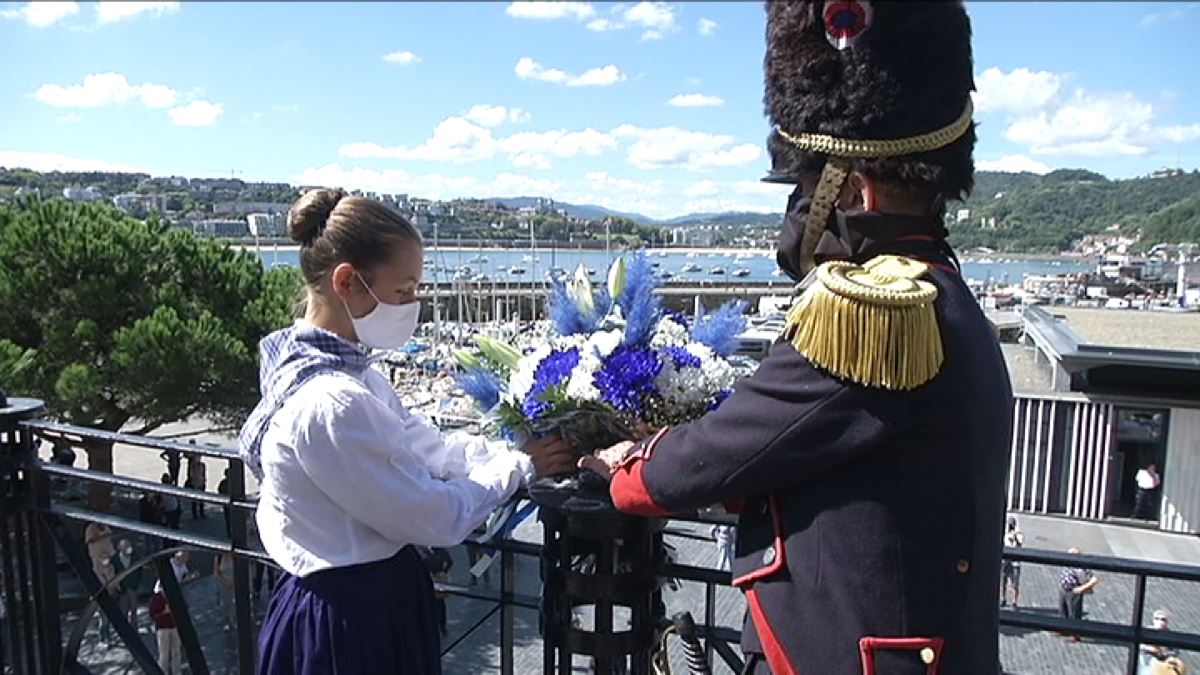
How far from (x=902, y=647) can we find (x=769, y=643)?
24 cm

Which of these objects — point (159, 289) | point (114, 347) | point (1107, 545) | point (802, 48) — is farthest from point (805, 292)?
point (1107, 545)

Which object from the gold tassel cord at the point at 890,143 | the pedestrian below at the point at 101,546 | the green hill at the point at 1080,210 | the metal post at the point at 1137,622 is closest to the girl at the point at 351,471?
the gold tassel cord at the point at 890,143

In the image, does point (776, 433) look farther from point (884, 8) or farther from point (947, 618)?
point (884, 8)

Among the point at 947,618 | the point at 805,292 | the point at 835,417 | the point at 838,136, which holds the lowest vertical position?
the point at 947,618

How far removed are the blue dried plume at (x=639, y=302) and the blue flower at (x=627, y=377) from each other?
0.22ft

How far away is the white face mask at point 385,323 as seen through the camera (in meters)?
1.84

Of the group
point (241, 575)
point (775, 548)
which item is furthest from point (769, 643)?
point (241, 575)

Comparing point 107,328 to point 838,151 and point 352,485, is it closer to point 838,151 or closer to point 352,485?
point 352,485

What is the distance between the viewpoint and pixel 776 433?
141 cm

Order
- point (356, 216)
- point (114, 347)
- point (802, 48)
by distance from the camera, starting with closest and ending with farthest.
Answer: point (802, 48)
point (356, 216)
point (114, 347)

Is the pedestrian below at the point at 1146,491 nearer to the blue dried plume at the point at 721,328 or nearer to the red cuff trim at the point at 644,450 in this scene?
the blue dried plume at the point at 721,328

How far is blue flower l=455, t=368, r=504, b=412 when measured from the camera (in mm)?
1840

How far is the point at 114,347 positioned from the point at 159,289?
148 cm

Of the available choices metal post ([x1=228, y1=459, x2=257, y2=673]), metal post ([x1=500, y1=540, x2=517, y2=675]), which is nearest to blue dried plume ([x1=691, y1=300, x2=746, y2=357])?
metal post ([x1=500, y1=540, x2=517, y2=675])
